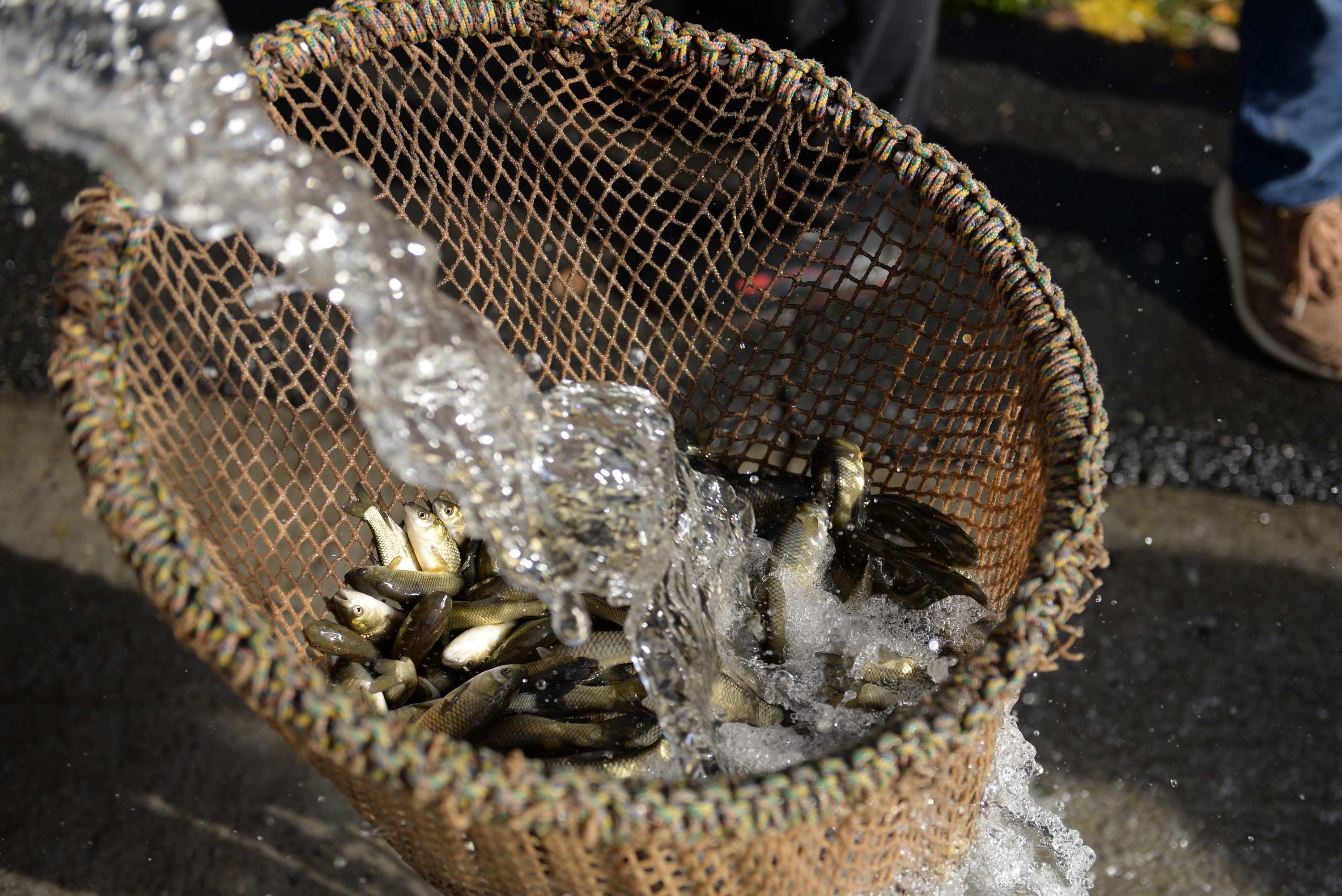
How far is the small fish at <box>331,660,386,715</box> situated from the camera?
1.78 meters

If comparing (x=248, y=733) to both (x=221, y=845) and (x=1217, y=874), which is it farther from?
(x=1217, y=874)

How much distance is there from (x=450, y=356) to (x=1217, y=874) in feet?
6.75

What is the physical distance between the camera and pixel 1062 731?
2443mm

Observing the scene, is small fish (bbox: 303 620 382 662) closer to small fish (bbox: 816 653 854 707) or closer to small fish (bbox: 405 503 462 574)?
small fish (bbox: 405 503 462 574)

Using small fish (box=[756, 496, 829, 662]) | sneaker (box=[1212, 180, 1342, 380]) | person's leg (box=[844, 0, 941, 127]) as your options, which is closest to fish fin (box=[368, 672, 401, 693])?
small fish (box=[756, 496, 829, 662])

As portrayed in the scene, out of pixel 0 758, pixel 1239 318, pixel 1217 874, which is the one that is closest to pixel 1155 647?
pixel 1217 874

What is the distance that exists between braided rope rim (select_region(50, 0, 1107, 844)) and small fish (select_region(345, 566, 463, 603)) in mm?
434

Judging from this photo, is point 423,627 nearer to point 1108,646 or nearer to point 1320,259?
point 1108,646

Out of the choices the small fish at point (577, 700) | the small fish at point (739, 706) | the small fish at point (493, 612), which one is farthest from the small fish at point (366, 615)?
the small fish at point (739, 706)

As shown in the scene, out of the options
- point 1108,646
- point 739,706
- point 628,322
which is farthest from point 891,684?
point 628,322

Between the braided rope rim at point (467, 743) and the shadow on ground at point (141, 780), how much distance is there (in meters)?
0.98

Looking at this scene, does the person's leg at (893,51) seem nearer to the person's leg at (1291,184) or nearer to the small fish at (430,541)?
the person's leg at (1291,184)

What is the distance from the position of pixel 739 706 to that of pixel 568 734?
32 cm

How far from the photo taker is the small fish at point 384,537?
2094 millimetres
